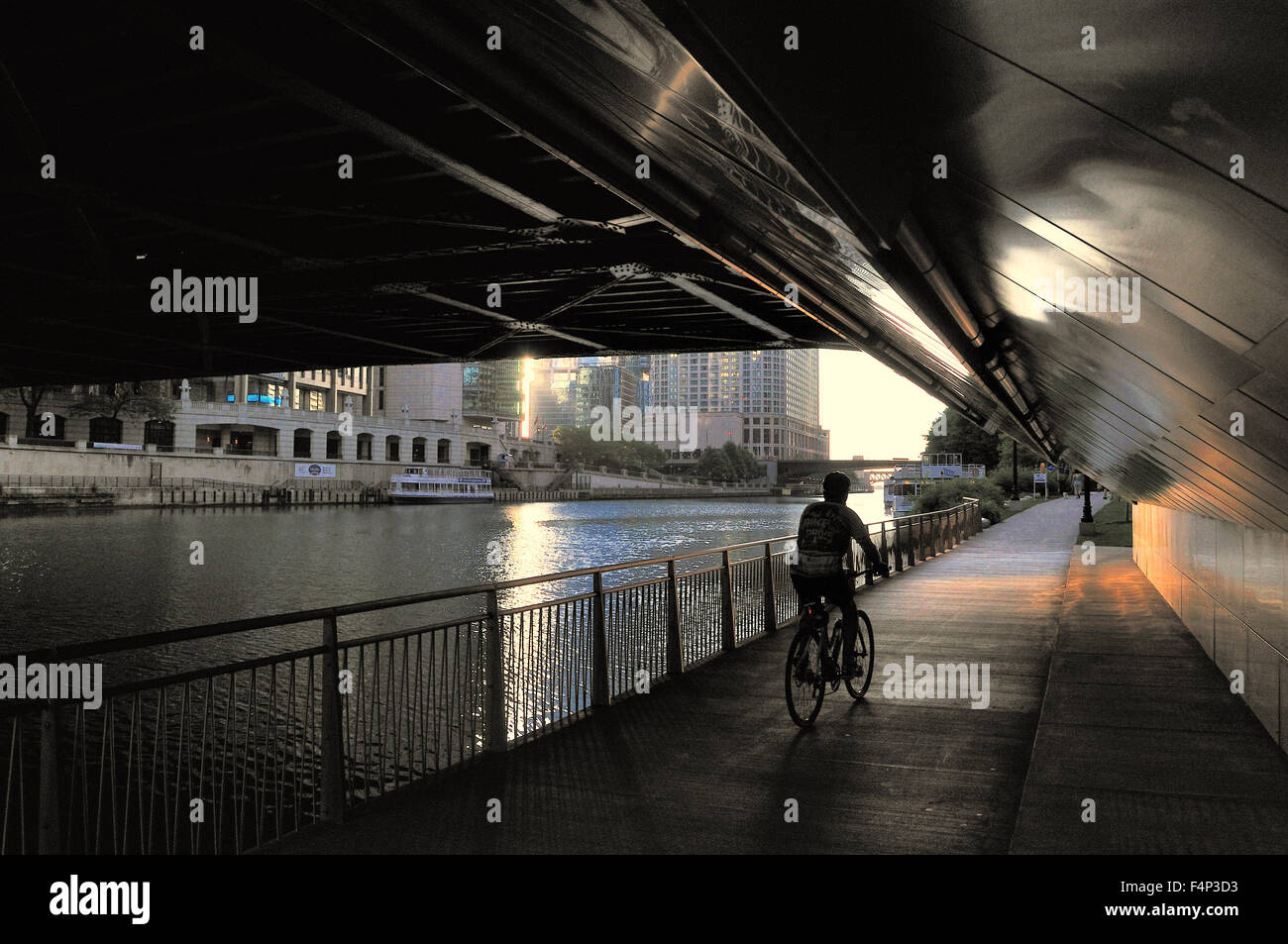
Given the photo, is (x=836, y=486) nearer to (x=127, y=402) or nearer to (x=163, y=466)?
(x=163, y=466)

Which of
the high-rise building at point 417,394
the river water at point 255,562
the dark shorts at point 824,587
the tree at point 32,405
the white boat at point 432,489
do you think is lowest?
the river water at point 255,562

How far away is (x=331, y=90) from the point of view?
8.30 m

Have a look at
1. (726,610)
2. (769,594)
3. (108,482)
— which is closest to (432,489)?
(108,482)

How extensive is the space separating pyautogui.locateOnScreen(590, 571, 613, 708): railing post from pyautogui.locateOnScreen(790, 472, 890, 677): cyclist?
5.88 ft

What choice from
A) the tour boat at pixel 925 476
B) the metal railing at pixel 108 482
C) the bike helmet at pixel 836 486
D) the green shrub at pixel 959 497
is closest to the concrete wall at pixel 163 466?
the metal railing at pixel 108 482

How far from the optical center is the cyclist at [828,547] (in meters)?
7.62

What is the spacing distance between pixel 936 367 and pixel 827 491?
4772 mm

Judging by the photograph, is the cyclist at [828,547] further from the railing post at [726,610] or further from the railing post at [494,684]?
the railing post at [726,610]

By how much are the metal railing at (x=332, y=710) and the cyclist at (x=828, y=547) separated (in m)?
1.63

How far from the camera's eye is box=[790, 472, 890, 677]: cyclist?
762 centimetres

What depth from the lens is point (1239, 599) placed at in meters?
8.00

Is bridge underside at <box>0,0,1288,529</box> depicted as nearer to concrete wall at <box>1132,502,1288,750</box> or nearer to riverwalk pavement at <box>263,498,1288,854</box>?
concrete wall at <box>1132,502,1288,750</box>

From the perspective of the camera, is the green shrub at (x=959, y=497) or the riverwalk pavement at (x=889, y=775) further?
the green shrub at (x=959, y=497)

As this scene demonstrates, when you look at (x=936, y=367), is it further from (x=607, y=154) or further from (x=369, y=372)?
(x=369, y=372)
